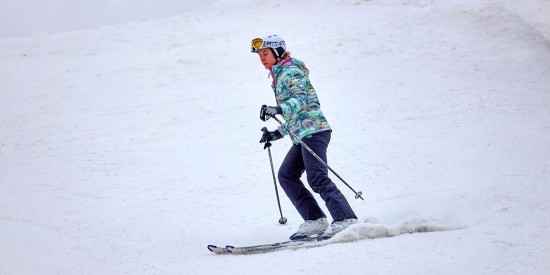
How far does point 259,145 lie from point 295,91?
4470 millimetres

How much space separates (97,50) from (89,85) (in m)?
3.07

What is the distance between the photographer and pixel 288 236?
222 inches

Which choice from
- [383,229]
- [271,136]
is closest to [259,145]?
[271,136]

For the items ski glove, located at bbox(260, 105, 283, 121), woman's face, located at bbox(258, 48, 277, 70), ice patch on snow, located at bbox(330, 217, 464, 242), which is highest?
woman's face, located at bbox(258, 48, 277, 70)

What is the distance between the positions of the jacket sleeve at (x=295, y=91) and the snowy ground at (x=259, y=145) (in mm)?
1165

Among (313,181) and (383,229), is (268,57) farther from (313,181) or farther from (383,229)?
(383,229)

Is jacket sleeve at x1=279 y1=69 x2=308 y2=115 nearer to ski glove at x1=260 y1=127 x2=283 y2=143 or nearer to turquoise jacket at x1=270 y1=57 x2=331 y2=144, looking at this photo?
turquoise jacket at x1=270 y1=57 x2=331 y2=144

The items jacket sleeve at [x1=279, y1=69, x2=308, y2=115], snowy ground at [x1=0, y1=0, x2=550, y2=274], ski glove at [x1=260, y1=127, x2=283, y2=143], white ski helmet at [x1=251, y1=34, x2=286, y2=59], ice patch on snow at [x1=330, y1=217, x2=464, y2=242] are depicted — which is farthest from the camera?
ski glove at [x1=260, y1=127, x2=283, y2=143]

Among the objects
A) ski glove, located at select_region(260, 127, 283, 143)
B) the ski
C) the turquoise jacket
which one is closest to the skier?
the turquoise jacket

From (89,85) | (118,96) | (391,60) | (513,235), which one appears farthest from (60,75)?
(513,235)

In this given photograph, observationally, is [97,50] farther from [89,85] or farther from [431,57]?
[431,57]

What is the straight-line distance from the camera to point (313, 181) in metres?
5.14

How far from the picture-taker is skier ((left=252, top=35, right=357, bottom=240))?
4965 millimetres

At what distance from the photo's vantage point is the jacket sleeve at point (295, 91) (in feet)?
16.0
